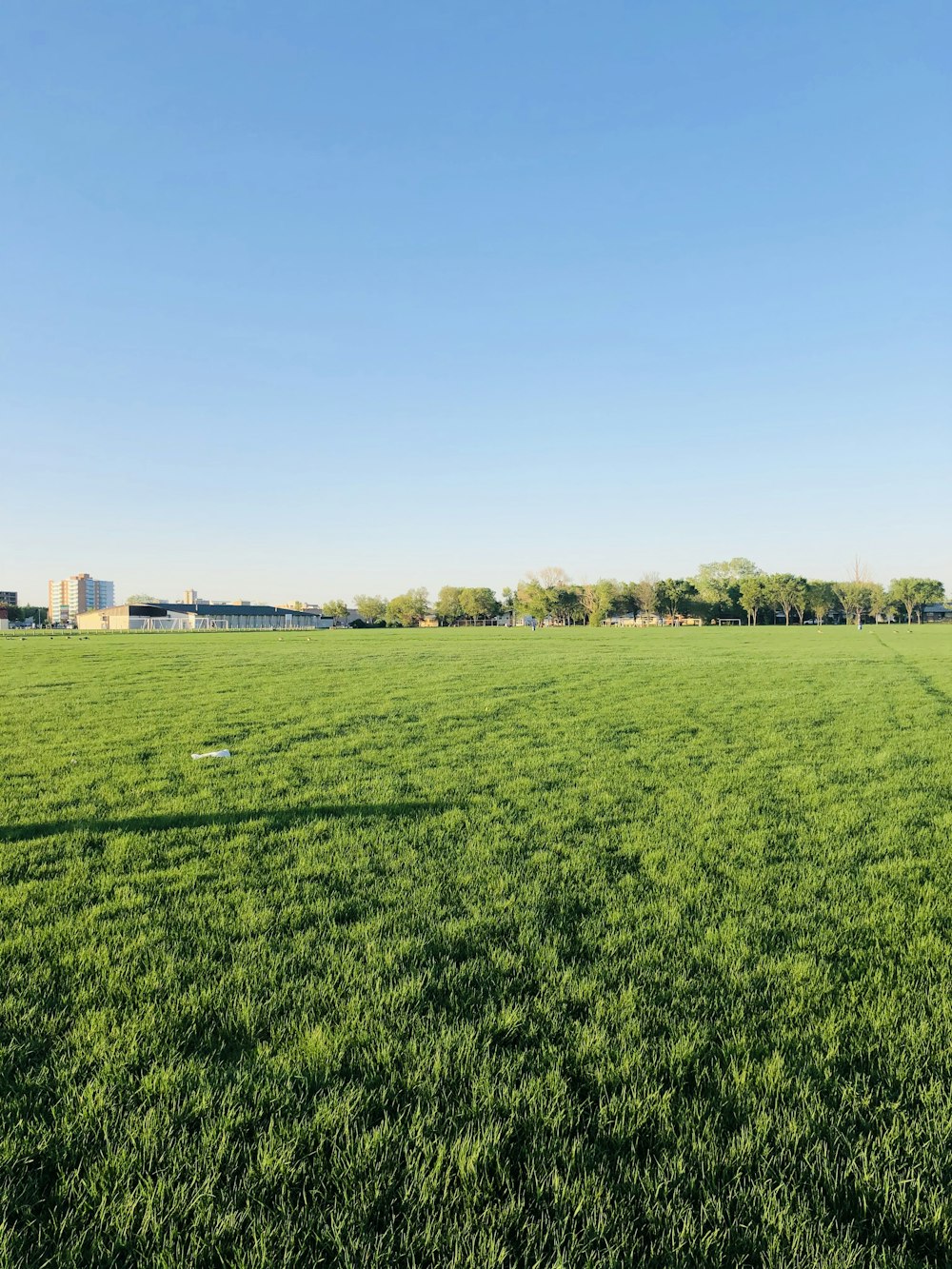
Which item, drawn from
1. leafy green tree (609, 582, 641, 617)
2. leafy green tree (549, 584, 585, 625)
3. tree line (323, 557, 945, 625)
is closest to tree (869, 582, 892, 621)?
tree line (323, 557, 945, 625)

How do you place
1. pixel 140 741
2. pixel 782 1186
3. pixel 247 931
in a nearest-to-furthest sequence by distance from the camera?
pixel 782 1186 < pixel 247 931 < pixel 140 741

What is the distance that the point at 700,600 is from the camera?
151750 millimetres

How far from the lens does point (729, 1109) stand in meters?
3.05

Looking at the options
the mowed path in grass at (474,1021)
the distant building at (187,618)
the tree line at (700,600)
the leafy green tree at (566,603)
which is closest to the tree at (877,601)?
the tree line at (700,600)

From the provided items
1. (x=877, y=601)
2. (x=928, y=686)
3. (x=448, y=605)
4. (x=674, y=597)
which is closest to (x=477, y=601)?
(x=448, y=605)

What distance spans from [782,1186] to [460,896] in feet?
9.87

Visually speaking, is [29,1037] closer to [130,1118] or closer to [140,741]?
[130,1118]

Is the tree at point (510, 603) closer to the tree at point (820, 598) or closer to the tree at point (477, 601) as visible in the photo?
the tree at point (477, 601)

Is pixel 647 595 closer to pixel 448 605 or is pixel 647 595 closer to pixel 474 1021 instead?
pixel 448 605

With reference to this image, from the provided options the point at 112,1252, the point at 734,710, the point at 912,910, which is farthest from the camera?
the point at 734,710

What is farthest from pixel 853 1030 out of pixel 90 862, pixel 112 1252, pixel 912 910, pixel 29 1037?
pixel 90 862

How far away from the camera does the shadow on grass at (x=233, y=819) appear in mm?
6832

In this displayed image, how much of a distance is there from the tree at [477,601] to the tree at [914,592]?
337ft

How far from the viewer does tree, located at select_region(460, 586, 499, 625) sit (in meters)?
173
